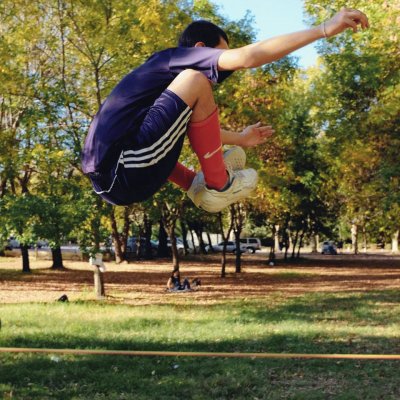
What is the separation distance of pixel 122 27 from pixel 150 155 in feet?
32.7

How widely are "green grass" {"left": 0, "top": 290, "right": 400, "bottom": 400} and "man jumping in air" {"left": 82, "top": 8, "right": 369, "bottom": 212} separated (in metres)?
3.80

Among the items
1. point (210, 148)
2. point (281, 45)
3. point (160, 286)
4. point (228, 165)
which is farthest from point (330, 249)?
point (281, 45)

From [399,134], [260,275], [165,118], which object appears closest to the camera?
[165,118]

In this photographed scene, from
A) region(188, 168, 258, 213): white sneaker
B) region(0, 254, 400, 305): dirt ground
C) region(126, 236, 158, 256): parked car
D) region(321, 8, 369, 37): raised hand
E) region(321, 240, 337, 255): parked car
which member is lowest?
region(321, 240, 337, 255): parked car

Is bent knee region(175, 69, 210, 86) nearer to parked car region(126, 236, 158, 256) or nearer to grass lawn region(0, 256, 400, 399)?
grass lawn region(0, 256, 400, 399)

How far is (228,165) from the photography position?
3.50 metres

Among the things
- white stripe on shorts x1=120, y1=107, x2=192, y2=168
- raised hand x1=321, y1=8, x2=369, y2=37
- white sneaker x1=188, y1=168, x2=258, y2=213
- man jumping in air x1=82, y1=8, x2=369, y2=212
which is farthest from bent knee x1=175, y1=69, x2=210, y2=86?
white sneaker x1=188, y1=168, x2=258, y2=213

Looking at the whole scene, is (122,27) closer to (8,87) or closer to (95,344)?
(8,87)

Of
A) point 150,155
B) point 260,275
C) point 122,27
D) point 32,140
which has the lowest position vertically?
point 260,275

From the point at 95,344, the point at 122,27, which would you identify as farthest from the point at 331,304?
the point at 122,27

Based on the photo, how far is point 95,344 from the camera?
8328 millimetres

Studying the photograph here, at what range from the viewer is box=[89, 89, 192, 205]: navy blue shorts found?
9.20 feet

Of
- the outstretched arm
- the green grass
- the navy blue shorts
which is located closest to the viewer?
the outstretched arm

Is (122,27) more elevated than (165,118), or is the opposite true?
(122,27)
